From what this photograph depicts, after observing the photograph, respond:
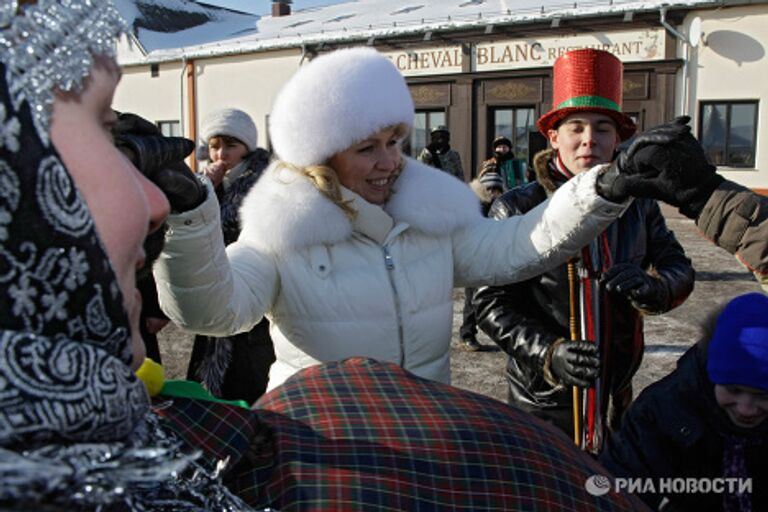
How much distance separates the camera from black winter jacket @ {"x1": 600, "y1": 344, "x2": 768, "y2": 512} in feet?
6.20

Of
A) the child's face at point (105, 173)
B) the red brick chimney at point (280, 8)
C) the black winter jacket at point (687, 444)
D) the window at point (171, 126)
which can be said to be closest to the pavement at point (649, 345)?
the black winter jacket at point (687, 444)

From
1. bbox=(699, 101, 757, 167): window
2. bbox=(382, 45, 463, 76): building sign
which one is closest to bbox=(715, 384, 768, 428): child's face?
bbox=(699, 101, 757, 167): window

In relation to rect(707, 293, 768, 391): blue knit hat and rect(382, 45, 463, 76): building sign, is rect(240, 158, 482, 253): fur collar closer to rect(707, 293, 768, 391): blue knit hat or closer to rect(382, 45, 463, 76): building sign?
rect(707, 293, 768, 391): blue knit hat

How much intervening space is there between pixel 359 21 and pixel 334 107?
16.9 m

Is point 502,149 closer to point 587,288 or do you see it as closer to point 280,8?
point 587,288

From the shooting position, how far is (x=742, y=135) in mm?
12828

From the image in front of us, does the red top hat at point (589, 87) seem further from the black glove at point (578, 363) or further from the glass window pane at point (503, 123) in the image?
the glass window pane at point (503, 123)

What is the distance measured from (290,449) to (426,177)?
1444mm

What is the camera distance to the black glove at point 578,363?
2203mm

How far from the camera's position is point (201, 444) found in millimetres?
753

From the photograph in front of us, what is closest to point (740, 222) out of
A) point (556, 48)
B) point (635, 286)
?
point (635, 286)

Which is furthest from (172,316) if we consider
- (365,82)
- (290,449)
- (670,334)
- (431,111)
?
(431,111)

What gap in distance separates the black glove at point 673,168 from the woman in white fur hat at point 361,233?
0.41 feet

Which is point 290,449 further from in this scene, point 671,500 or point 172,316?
point 671,500
